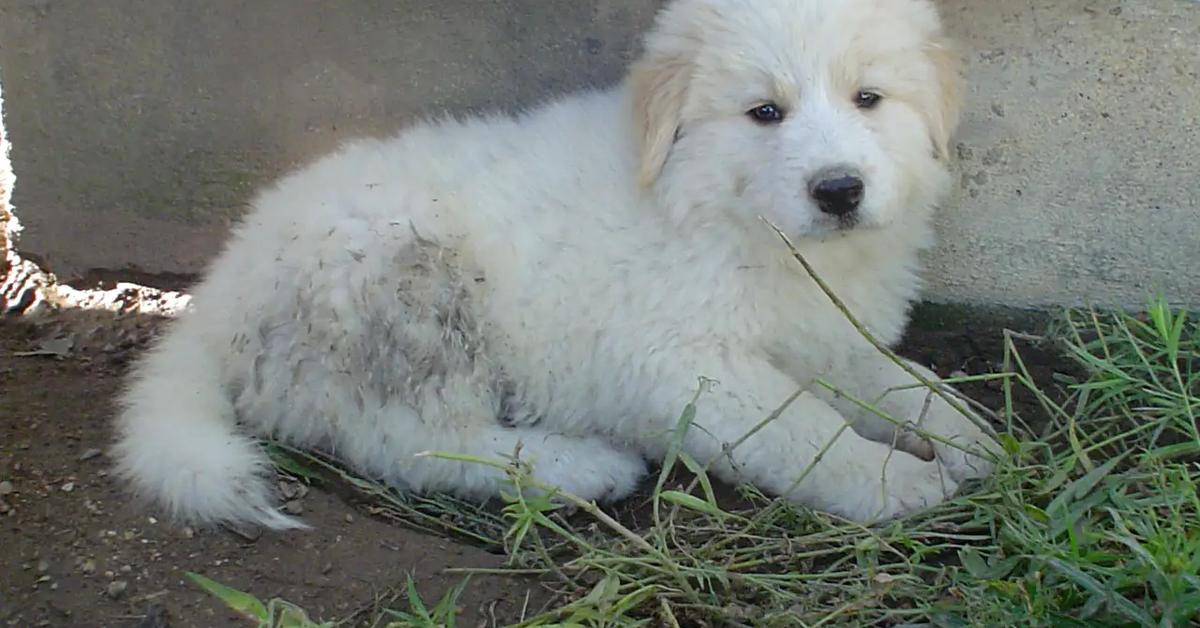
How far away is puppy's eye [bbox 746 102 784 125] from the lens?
2740 millimetres

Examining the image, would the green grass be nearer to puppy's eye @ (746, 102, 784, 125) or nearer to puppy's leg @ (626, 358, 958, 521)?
puppy's leg @ (626, 358, 958, 521)

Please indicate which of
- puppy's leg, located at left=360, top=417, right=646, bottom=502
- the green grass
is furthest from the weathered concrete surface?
puppy's leg, located at left=360, top=417, right=646, bottom=502

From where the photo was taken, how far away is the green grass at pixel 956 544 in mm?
2080

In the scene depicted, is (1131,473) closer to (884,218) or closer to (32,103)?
(884,218)

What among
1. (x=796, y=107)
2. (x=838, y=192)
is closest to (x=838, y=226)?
(x=838, y=192)

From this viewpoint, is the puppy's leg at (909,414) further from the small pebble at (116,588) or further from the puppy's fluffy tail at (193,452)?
the small pebble at (116,588)

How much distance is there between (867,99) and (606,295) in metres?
0.74

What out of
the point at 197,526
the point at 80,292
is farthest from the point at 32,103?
the point at 197,526

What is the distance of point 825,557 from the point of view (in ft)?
8.62

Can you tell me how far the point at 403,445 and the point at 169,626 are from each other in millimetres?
722

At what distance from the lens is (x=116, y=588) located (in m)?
2.48

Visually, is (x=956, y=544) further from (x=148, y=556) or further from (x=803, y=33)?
(x=148, y=556)

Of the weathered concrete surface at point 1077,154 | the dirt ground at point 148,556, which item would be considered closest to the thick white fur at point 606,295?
the dirt ground at point 148,556

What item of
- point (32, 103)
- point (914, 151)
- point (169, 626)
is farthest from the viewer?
point (32, 103)
